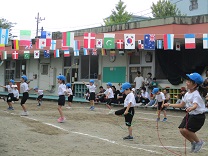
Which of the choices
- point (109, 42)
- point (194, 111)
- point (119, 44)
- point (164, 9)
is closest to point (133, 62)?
point (119, 44)

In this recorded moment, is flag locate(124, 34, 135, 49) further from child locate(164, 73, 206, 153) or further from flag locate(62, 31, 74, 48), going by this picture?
child locate(164, 73, 206, 153)

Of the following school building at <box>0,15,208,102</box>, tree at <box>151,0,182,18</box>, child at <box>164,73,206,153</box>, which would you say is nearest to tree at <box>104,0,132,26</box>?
tree at <box>151,0,182,18</box>

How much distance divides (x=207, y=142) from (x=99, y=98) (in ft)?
42.4

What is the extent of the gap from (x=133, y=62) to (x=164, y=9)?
17496 millimetres

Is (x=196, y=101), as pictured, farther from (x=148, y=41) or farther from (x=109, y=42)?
(x=109, y=42)

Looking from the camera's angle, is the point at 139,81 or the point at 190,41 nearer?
the point at 190,41

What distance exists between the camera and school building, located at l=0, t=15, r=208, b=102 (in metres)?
17.5

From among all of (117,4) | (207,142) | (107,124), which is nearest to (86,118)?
(107,124)

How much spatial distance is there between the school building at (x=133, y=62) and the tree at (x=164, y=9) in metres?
15.0

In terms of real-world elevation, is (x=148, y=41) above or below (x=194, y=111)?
above

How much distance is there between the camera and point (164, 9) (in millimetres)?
37156

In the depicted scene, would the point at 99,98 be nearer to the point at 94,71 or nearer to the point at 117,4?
the point at 94,71

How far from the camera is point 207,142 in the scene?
8.97 metres

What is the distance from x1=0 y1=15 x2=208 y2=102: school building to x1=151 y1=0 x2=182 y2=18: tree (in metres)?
15.0
